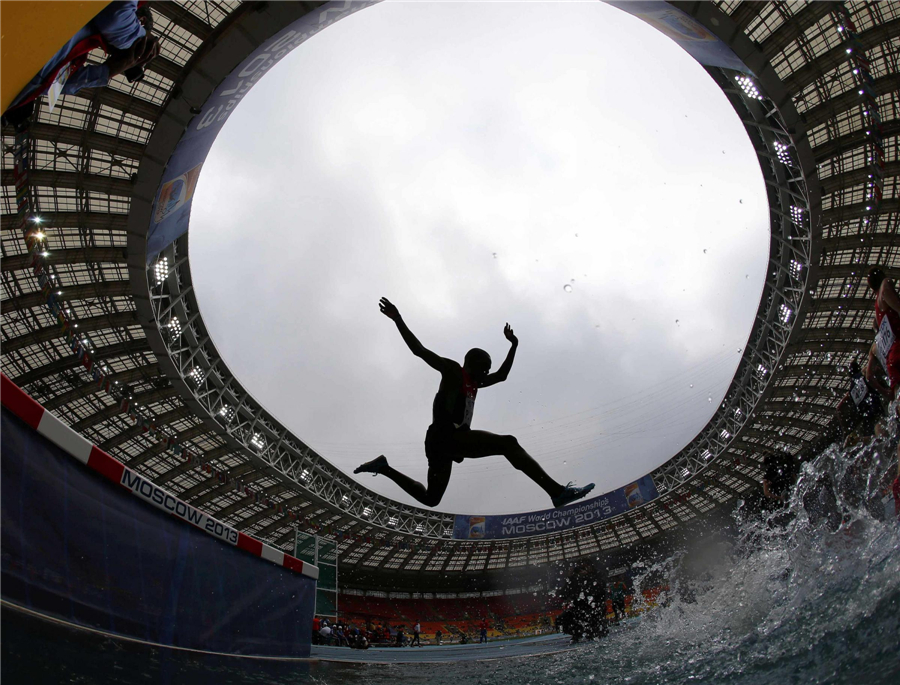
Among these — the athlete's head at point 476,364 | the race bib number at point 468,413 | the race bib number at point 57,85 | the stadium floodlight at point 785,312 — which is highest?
the stadium floodlight at point 785,312

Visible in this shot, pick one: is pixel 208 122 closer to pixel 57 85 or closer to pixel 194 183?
pixel 194 183

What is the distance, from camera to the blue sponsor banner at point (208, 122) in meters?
11.4

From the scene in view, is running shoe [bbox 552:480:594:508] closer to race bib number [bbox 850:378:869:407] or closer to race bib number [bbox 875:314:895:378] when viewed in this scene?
race bib number [bbox 875:314:895:378]

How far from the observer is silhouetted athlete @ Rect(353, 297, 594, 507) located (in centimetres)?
450

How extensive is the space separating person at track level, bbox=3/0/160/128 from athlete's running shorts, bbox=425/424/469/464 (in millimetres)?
3642

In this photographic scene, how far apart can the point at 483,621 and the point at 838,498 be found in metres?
37.0

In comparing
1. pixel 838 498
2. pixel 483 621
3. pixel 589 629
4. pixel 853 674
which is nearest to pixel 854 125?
pixel 838 498

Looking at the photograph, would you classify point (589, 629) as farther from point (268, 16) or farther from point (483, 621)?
point (483, 621)

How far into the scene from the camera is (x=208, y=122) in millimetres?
12508

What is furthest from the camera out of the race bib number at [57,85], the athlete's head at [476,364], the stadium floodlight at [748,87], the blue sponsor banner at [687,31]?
the stadium floodlight at [748,87]

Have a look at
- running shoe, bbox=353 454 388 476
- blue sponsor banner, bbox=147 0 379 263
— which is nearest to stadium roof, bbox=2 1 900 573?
blue sponsor banner, bbox=147 0 379 263

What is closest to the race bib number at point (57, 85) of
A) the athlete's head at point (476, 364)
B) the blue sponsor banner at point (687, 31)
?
the athlete's head at point (476, 364)

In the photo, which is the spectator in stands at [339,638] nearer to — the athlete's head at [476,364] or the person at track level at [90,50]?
the athlete's head at [476,364]

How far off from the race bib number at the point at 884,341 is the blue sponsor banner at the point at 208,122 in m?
11.4
